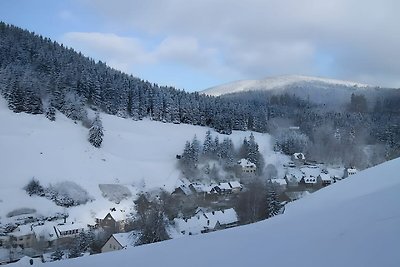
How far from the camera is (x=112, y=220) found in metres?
21.4

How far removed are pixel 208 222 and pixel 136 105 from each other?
86.2 ft

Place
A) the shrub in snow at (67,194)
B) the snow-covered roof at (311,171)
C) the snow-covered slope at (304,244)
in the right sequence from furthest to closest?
the snow-covered roof at (311,171) < the shrub in snow at (67,194) < the snow-covered slope at (304,244)

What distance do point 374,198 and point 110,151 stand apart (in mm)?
32183

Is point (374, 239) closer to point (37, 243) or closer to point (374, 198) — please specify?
point (374, 198)

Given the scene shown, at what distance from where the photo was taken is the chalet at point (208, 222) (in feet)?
66.0

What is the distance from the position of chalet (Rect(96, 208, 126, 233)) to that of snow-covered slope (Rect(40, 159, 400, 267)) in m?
17.9

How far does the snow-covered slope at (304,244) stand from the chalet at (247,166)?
33.3m

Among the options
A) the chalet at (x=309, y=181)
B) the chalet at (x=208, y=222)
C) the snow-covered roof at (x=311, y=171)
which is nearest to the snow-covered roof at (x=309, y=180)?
the chalet at (x=309, y=181)

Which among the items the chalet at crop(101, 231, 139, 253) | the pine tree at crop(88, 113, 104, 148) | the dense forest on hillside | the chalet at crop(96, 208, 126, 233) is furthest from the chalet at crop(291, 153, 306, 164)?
the chalet at crop(101, 231, 139, 253)

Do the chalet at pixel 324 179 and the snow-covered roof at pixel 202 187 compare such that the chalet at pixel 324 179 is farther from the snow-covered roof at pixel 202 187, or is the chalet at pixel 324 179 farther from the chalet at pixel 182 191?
the chalet at pixel 182 191

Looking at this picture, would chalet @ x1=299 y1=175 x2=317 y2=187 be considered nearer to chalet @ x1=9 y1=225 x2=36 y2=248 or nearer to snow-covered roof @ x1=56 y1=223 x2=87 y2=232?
snow-covered roof @ x1=56 y1=223 x2=87 y2=232

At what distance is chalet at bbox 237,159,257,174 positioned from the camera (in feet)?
120

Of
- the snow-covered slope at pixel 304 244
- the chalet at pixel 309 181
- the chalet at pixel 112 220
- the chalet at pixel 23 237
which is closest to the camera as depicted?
the snow-covered slope at pixel 304 244

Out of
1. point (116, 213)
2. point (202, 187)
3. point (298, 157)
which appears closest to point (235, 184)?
point (202, 187)
